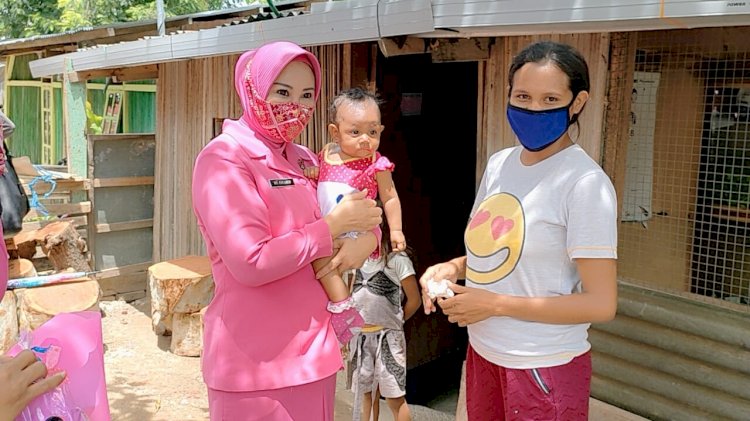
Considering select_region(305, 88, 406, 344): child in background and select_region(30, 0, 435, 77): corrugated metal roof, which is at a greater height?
select_region(30, 0, 435, 77): corrugated metal roof

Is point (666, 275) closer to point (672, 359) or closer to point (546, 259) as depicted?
point (672, 359)

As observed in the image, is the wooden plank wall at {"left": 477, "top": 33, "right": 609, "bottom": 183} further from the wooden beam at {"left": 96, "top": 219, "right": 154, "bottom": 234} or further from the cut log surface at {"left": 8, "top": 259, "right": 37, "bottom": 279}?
the wooden beam at {"left": 96, "top": 219, "right": 154, "bottom": 234}

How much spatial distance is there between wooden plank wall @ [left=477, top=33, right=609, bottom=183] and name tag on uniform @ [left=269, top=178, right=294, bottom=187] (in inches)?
72.2

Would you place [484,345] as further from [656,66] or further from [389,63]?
[389,63]

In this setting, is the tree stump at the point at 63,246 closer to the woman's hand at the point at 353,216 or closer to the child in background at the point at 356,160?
the child in background at the point at 356,160

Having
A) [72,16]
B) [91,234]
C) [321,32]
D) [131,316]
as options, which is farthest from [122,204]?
[72,16]

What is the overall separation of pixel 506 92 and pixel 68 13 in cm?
1617

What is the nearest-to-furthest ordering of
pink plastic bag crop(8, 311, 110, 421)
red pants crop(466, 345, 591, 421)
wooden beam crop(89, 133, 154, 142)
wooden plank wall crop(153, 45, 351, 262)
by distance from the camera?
pink plastic bag crop(8, 311, 110, 421)
red pants crop(466, 345, 591, 421)
wooden plank wall crop(153, 45, 351, 262)
wooden beam crop(89, 133, 154, 142)

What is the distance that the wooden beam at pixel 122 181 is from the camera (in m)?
7.66

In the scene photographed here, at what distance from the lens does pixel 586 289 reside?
186 centimetres

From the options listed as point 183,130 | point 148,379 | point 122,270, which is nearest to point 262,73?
point 148,379

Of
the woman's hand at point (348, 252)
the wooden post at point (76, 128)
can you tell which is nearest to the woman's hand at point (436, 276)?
the woman's hand at point (348, 252)

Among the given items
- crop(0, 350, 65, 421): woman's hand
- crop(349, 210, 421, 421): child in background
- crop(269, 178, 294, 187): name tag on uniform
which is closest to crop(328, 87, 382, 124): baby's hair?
crop(349, 210, 421, 421): child in background

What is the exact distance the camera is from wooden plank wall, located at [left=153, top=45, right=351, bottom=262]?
249 inches
